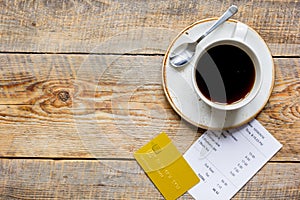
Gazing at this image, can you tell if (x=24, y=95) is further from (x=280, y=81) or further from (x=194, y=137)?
(x=280, y=81)

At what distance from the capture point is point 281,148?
38.8 inches

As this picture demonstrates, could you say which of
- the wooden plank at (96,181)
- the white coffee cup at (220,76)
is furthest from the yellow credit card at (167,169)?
the white coffee cup at (220,76)

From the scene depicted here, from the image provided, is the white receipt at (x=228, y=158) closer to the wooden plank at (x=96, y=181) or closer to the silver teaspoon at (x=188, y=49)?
the wooden plank at (x=96, y=181)

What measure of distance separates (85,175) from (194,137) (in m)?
0.20

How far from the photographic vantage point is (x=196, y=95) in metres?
0.94

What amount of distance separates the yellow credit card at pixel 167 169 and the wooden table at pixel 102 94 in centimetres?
1

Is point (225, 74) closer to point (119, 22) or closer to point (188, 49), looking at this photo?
point (188, 49)

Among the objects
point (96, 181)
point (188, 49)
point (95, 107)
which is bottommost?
point (96, 181)

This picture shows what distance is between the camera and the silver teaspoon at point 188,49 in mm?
922

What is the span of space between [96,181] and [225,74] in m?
0.29

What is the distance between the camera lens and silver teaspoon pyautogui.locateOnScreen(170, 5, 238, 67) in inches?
36.3

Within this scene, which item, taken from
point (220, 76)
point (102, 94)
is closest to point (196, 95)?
point (220, 76)

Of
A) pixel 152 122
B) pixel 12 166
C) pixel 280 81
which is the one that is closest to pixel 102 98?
pixel 152 122

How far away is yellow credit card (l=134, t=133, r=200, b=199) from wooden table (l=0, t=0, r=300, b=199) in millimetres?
14
